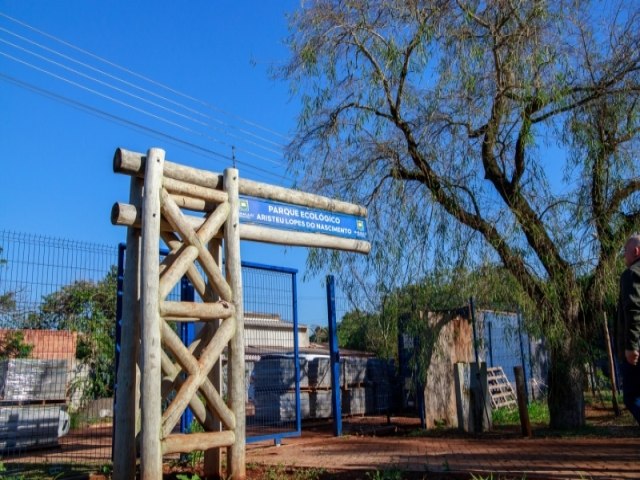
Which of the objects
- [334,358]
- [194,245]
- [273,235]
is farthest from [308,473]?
[334,358]

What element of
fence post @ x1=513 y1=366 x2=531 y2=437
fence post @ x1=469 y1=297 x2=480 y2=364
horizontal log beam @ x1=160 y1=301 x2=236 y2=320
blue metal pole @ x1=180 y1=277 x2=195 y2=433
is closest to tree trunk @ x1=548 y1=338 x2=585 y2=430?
fence post @ x1=513 y1=366 x2=531 y2=437

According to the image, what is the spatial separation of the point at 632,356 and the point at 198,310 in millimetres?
3749

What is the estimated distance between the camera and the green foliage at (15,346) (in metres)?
9.18

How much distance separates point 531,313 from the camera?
9.41m

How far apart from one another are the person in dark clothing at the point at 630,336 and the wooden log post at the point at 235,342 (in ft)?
11.3

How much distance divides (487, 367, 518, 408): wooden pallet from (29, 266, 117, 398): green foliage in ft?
31.6

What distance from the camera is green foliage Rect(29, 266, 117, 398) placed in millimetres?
7426

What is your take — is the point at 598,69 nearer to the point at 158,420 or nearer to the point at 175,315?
the point at 175,315

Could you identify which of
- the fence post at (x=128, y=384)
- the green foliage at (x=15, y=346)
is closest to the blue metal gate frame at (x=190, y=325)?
the fence post at (x=128, y=384)

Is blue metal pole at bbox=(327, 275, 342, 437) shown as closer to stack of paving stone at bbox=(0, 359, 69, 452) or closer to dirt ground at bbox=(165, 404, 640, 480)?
dirt ground at bbox=(165, 404, 640, 480)

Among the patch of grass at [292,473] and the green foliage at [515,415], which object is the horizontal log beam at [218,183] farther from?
the green foliage at [515,415]

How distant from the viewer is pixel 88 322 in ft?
25.5

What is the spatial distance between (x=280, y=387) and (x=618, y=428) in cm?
536

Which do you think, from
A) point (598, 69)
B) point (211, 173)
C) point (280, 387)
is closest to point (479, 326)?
point (280, 387)
